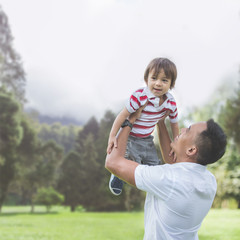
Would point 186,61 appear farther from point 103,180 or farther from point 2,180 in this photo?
point 2,180

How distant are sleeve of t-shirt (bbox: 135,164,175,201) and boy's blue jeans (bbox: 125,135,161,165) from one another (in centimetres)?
34

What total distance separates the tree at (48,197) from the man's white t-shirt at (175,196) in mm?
9222

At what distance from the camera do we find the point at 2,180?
30.3ft

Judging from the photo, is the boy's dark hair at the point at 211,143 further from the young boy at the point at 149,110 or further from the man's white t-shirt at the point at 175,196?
the young boy at the point at 149,110

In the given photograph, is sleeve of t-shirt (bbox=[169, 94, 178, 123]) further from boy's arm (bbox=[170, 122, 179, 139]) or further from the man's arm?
the man's arm

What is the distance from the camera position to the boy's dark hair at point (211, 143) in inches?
40.6

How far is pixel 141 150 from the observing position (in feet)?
4.66

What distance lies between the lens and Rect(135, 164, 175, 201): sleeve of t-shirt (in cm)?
102

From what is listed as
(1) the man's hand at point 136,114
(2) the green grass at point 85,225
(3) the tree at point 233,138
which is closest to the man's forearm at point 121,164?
(1) the man's hand at point 136,114

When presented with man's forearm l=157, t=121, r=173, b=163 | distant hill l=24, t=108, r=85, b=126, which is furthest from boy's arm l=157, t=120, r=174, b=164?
distant hill l=24, t=108, r=85, b=126

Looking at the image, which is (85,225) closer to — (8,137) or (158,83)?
(8,137)

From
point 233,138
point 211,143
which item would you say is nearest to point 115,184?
point 211,143

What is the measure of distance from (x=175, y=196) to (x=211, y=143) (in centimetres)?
20

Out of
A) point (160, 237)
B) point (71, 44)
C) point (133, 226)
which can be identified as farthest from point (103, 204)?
point (160, 237)
